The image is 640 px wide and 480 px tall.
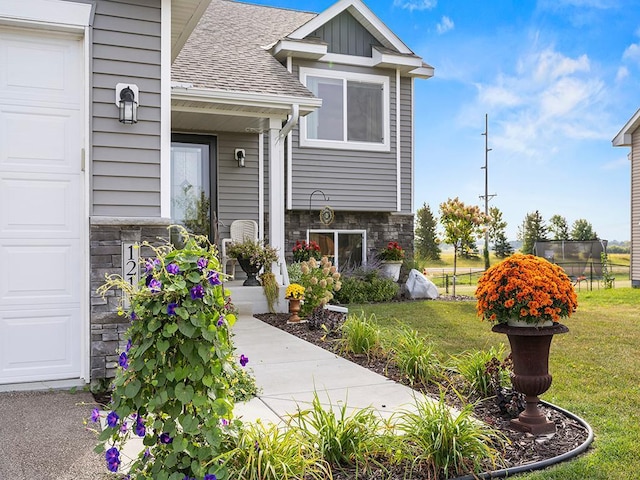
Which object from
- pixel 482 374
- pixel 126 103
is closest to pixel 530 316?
pixel 482 374

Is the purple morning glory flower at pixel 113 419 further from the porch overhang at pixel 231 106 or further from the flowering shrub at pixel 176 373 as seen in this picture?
the porch overhang at pixel 231 106

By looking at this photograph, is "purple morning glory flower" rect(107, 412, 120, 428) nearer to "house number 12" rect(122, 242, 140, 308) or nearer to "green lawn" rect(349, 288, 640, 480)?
"green lawn" rect(349, 288, 640, 480)

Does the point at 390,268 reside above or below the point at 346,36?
below

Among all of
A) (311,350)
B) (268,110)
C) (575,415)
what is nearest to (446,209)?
(268,110)

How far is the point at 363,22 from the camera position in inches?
465

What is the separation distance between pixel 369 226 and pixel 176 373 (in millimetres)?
9917

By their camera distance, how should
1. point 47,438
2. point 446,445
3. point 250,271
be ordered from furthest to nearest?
1. point 250,271
2. point 47,438
3. point 446,445

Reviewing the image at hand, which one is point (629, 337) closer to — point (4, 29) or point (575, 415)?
point (575, 415)

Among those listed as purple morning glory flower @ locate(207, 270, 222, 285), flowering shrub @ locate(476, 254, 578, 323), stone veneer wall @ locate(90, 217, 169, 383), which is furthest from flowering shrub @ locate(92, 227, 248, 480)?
stone veneer wall @ locate(90, 217, 169, 383)

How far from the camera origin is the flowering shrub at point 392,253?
11875 mm

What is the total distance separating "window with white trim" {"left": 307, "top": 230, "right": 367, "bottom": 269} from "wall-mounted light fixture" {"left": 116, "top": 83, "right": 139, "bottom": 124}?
7150mm

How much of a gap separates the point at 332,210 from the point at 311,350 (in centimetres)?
582

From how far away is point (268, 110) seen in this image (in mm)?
8688

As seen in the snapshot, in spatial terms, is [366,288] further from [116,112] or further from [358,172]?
[116,112]
